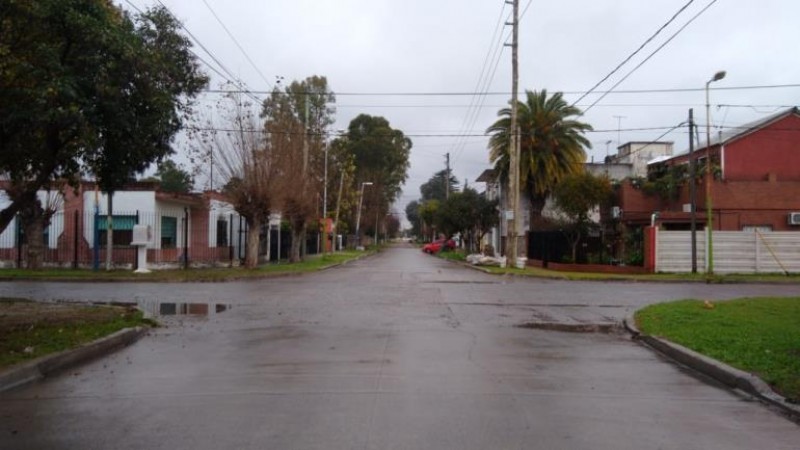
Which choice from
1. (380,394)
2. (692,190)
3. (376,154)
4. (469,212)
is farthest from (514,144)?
(376,154)

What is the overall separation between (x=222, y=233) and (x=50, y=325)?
2786 centimetres

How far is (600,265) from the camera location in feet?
107

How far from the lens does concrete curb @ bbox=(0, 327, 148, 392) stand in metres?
8.37

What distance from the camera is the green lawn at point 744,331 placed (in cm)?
881

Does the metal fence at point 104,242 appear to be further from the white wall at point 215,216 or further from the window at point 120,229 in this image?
the white wall at point 215,216

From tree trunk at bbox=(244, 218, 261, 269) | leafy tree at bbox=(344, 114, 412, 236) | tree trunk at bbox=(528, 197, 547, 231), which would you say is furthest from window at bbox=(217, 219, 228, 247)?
leafy tree at bbox=(344, 114, 412, 236)

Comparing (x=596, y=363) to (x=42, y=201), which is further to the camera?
(x=42, y=201)

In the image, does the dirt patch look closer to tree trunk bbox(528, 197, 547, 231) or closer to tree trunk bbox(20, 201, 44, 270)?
tree trunk bbox(20, 201, 44, 270)

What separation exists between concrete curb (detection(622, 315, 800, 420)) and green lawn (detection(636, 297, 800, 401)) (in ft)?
0.42

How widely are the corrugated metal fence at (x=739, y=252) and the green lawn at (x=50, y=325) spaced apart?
77.8 ft

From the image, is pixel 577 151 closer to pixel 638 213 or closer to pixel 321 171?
pixel 638 213

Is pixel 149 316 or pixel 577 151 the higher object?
pixel 577 151

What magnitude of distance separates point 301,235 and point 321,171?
9380 millimetres

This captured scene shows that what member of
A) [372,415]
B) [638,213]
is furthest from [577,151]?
[372,415]
